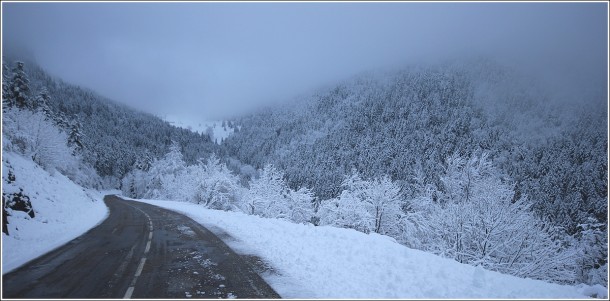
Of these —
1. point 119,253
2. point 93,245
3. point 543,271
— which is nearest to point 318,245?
point 119,253

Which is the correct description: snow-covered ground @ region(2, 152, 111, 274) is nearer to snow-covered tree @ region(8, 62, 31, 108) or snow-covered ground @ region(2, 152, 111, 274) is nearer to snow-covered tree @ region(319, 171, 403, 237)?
snow-covered tree @ region(319, 171, 403, 237)

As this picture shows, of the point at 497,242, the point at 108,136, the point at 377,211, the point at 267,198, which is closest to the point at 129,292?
the point at 497,242

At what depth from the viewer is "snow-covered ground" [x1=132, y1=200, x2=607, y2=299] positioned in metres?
7.38

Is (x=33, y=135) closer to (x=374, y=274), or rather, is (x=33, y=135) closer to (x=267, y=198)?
(x=267, y=198)

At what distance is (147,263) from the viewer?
9570 millimetres

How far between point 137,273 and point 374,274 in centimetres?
684

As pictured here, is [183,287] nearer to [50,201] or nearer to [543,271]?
[50,201]

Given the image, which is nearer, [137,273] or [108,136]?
[137,273]

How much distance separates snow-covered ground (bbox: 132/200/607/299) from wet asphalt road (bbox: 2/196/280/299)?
103 centimetres

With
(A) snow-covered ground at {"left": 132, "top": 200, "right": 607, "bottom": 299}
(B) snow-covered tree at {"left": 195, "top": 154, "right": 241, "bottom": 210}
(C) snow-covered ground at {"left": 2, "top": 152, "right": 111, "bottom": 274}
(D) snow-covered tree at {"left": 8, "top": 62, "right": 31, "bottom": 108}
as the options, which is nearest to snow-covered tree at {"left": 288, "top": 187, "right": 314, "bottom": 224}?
(B) snow-covered tree at {"left": 195, "top": 154, "right": 241, "bottom": 210}

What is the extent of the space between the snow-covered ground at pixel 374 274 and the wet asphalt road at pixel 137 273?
103 cm

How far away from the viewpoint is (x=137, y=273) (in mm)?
8445

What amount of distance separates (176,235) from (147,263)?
6006 mm

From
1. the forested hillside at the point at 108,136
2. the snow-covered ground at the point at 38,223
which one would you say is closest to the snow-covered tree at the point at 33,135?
the snow-covered ground at the point at 38,223
